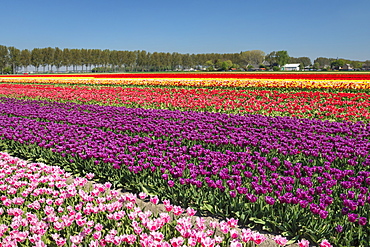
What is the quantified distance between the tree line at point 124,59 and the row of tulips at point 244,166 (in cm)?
9787

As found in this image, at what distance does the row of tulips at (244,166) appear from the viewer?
3.60 metres

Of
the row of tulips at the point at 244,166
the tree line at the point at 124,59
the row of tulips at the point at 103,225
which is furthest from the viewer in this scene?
the tree line at the point at 124,59

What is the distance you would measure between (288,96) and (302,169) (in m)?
11.9

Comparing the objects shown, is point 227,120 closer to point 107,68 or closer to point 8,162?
point 8,162

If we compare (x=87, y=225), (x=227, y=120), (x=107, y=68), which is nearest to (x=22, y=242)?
(x=87, y=225)

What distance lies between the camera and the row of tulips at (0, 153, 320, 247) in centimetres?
283

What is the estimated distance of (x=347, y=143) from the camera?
20.0 feet

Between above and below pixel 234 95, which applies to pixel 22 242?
below

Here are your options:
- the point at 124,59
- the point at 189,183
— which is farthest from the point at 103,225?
the point at 124,59

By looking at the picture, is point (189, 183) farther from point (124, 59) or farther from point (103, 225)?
point (124, 59)

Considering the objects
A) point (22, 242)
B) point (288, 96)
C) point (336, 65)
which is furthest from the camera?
point (336, 65)

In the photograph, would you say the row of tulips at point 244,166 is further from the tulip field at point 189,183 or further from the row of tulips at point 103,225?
the row of tulips at point 103,225

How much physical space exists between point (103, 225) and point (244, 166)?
2.37 metres

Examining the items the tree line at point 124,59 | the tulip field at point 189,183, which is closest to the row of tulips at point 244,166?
the tulip field at point 189,183
